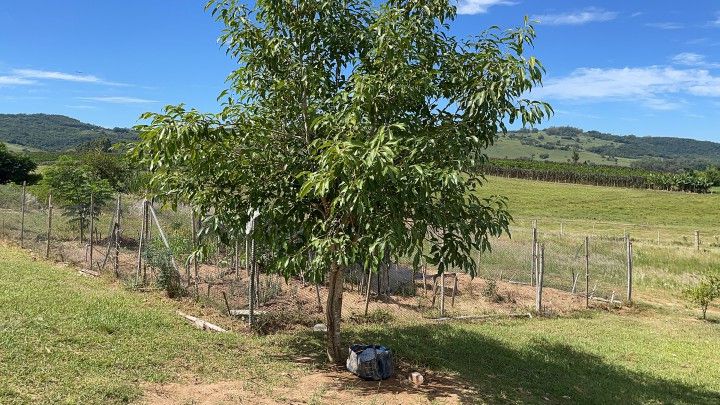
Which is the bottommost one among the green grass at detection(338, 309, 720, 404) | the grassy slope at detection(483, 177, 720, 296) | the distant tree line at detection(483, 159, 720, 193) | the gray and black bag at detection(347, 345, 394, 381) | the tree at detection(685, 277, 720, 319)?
the green grass at detection(338, 309, 720, 404)

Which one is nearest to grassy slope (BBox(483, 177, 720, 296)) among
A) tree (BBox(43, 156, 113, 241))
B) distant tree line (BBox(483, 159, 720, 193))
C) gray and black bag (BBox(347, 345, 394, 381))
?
distant tree line (BBox(483, 159, 720, 193))

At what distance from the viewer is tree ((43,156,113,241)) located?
16.1 m

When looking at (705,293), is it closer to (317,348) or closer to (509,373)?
(509,373)

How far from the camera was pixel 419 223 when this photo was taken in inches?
251

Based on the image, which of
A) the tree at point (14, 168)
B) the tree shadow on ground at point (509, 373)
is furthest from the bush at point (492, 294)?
the tree at point (14, 168)

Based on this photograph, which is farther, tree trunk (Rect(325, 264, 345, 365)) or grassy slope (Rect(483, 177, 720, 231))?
grassy slope (Rect(483, 177, 720, 231))

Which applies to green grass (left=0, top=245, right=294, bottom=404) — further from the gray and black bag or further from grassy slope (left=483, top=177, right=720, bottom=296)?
grassy slope (left=483, top=177, right=720, bottom=296)

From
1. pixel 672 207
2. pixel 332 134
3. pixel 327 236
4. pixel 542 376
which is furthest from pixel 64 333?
pixel 672 207

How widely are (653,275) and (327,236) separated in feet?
64.2

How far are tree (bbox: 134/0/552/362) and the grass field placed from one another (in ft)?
4.94

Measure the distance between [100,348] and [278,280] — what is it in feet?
18.9

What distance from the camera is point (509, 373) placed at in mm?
8969

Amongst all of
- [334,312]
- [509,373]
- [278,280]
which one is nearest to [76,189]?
[278,280]

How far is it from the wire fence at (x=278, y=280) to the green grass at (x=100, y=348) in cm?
108
